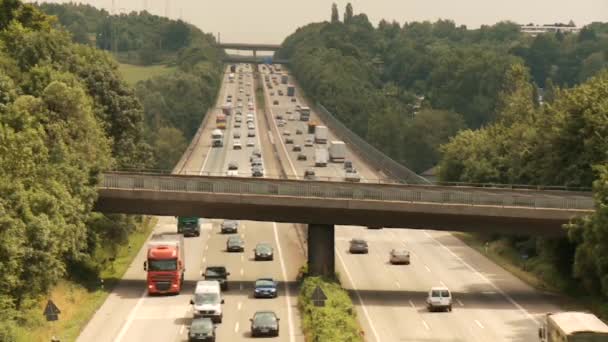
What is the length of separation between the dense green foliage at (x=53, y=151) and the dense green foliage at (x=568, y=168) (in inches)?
1173

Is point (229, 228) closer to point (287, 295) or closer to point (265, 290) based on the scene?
point (287, 295)

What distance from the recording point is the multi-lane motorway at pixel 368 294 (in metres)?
74.4

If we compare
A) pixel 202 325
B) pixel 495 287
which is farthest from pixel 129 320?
pixel 495 287

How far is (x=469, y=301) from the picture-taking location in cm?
8719

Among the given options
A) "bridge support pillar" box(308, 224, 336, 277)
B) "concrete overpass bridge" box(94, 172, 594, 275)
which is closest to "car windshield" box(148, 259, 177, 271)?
"concrete overpass bridge" box(94, 172, 594, 275)

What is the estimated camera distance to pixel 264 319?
72.5 m

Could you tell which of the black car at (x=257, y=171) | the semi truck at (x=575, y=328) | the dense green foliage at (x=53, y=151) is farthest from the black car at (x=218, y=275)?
the black car at (x=257, y=171)

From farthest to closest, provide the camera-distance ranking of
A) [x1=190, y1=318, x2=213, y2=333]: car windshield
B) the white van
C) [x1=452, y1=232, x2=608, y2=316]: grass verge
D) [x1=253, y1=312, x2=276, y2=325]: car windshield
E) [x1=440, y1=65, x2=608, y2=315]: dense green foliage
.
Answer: [x1=452, y1=232, x2=608, y2=316]: grass verge
[x1=440, y1=65, x2=608, y2=315]: dense green foliage
the white van
[x1=253, y1=312, x2=276, y2=325]: car windshield
[x1=190, y1=318, x2=213, y2=333]: car windshield

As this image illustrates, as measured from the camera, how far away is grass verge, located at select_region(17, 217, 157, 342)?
68625 millimetres

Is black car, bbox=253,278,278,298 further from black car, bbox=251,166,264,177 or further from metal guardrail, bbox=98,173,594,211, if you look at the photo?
black car, bbox=251,166,264,177

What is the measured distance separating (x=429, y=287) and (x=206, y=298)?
20.9m

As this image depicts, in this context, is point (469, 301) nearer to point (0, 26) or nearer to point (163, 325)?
point (163, 325)

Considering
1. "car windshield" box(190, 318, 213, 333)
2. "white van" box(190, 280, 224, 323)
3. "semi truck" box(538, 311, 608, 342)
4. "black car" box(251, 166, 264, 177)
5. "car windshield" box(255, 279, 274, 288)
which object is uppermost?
"semi truck" box(538, 311, 608, 342)

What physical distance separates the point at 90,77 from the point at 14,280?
52966mm
